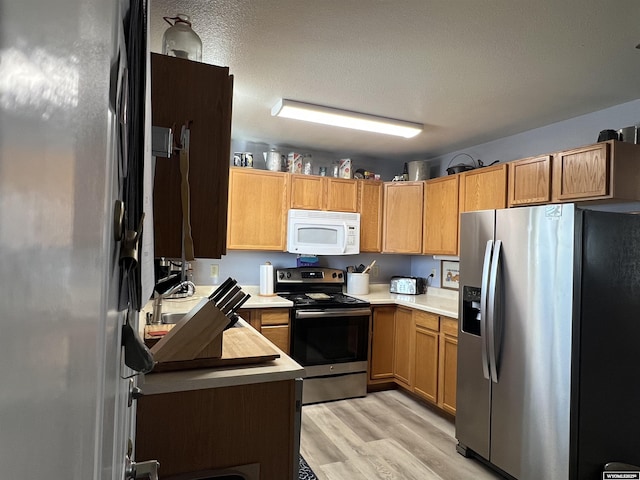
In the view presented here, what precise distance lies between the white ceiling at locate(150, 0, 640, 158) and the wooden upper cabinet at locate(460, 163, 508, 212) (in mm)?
404

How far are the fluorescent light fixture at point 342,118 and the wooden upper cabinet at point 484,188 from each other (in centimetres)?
64

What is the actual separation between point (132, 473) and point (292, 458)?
71 centimetres

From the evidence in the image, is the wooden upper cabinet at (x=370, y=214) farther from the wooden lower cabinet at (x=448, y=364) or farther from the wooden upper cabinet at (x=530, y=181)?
the wooden upper cabinet at (x=530, y=181)

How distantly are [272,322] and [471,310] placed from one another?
1.59m

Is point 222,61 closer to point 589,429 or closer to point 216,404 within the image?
point 216,404

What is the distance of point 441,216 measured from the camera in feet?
12.0

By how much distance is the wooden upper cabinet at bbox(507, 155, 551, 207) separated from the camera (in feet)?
8.80

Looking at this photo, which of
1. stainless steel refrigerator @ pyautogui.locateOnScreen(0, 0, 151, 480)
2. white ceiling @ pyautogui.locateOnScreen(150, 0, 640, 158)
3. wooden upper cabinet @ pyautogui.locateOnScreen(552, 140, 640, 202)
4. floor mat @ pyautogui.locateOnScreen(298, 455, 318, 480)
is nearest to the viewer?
stainless steel refrigerator @ pyautogui.locateOnScreen(0, 0, 151, 480)

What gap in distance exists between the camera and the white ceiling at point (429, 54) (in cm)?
167

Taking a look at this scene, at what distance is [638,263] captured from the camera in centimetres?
215

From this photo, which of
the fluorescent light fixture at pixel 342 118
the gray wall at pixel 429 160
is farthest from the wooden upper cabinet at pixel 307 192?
the fluorescent light fixture at pixel 342 118

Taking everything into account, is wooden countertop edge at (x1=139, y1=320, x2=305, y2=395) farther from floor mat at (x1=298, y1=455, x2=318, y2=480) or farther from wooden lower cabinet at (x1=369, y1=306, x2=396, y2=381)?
wooden lower cabinet at (x1=369, y1=306, x2=396, y2=381)

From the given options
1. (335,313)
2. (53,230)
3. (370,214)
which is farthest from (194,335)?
(370,214)

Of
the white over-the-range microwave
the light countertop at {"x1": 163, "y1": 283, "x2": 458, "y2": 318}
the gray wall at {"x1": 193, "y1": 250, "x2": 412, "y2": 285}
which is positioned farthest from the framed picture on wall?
the white over-the-range microwave
